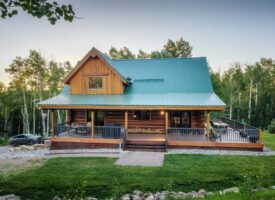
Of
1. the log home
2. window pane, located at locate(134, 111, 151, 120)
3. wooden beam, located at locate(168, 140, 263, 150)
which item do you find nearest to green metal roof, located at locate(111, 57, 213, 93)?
the log home

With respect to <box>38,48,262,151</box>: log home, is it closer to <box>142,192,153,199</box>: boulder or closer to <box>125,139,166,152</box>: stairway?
<box>125,139,166,152</box>: stairway

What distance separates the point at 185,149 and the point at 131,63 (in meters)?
10.5

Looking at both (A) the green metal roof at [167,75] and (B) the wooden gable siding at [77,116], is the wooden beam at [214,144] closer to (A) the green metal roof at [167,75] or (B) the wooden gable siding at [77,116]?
(A) the green metal roof at [167,75]

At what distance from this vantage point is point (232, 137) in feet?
52.4

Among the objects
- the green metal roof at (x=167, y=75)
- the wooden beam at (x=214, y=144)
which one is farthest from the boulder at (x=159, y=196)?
the green metal roof at (x=167, y=75)

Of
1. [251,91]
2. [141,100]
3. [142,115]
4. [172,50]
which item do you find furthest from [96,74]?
[251,91]

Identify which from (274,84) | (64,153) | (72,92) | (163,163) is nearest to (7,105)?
(72,92)

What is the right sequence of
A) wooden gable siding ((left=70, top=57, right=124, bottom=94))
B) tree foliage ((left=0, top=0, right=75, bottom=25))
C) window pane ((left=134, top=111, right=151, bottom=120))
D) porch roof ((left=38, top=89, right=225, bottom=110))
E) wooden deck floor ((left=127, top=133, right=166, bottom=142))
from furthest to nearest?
1. wooden gable siding ((left=70, top=57, right=124, bottom=94))
2. window pane ((left=134, top=111, right=151, bottom=120))
3. wooden deck floor ((left=127, top=133, right=166, bottom=142))
4. porch roof ((left=38, top=89, right=225, bottom=110))
5. tree foliage ((left=0, top=0, right=75, bottom=25))

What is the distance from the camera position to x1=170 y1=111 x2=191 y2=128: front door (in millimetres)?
17750

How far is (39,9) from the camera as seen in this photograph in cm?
466

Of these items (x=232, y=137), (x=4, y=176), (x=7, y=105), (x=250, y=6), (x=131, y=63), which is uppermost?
(x=250, y=6)

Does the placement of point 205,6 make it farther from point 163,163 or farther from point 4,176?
point 4,176

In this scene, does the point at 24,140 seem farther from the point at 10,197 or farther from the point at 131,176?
the point at 131,176

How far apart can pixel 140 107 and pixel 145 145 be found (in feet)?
8.57
